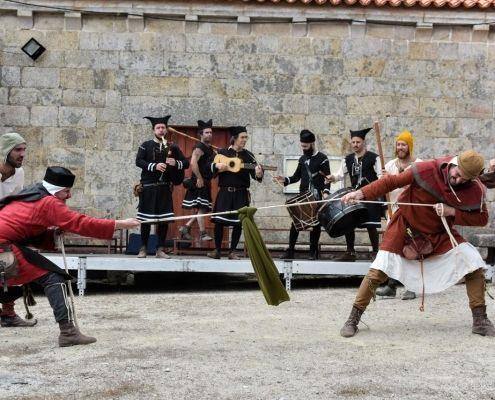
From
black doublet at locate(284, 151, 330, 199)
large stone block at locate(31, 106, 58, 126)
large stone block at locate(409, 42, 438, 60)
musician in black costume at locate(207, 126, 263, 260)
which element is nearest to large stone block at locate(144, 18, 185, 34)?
large stone block at locate(31, 106, 58, 126)

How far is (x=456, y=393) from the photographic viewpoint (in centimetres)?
512

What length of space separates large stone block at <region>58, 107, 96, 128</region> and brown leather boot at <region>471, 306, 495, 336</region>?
6.73 metres

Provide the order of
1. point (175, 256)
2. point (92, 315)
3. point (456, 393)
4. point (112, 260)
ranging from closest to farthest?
point (456, 393) → point (92, 315) → point (112, 260) → point (175, 256)

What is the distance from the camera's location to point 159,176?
9625 millimetres

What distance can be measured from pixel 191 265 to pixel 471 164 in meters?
3.99

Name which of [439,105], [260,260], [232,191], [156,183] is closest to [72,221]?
[260,260]

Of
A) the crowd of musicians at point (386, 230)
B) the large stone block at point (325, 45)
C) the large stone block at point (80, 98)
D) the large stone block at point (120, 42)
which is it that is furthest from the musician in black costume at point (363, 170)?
the large stone block at point (80, 98)

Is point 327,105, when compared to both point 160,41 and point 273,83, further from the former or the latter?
point 160,41

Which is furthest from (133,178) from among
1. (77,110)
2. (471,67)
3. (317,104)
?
(471,67)

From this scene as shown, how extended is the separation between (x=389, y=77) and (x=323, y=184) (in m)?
2.83

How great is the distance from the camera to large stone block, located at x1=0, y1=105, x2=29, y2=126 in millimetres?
11609

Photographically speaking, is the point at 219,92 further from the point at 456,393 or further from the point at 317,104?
the point at 456,393

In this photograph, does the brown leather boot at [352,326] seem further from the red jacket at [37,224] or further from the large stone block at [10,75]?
the large stone block at [10,75]

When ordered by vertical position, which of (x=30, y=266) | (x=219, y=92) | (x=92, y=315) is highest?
(x=219, y=92)
